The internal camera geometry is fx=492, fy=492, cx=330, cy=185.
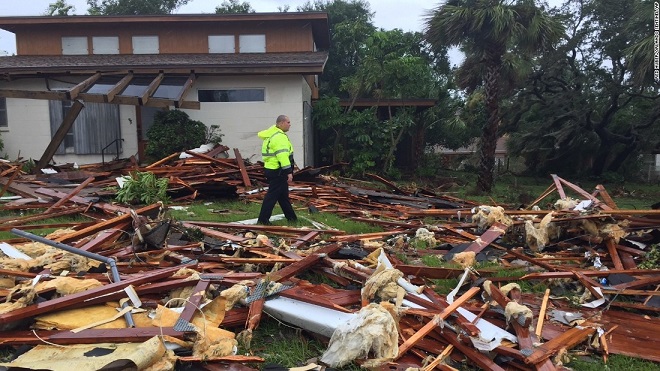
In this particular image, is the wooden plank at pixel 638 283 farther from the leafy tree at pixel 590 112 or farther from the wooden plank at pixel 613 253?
the leafy tree at pixel 590 112

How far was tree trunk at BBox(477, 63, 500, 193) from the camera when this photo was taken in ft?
52.4

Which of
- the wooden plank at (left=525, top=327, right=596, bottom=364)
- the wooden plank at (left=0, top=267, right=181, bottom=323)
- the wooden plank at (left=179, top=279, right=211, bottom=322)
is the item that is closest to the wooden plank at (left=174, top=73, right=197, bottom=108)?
the wooden plank at (left=0, top=267, right=181, bottom=323)

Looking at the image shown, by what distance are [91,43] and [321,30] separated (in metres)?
9.09

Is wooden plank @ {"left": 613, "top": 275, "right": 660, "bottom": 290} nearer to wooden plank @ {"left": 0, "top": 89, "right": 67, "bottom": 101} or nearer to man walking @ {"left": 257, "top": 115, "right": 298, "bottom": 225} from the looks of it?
man walking @ {"left": 257, "top": 115, "right": 298, "bottom": 225}

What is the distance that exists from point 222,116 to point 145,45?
602cm

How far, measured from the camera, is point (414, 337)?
332 cm

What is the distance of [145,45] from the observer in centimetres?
1933

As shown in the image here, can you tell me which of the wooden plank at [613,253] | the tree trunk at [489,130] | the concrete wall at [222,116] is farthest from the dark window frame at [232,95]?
the wooden plank at [613,253]

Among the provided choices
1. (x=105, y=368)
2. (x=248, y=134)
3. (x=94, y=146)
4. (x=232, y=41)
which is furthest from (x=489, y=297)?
(x=232, y=41)

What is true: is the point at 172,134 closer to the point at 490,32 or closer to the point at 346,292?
the point at 490,32

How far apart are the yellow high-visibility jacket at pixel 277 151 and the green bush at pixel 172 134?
7.88m

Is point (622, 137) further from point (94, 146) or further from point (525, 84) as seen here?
point (94, 146)

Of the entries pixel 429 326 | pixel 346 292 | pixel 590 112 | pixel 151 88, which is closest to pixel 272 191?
pixel 346 292

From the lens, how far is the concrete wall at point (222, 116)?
623 inches
